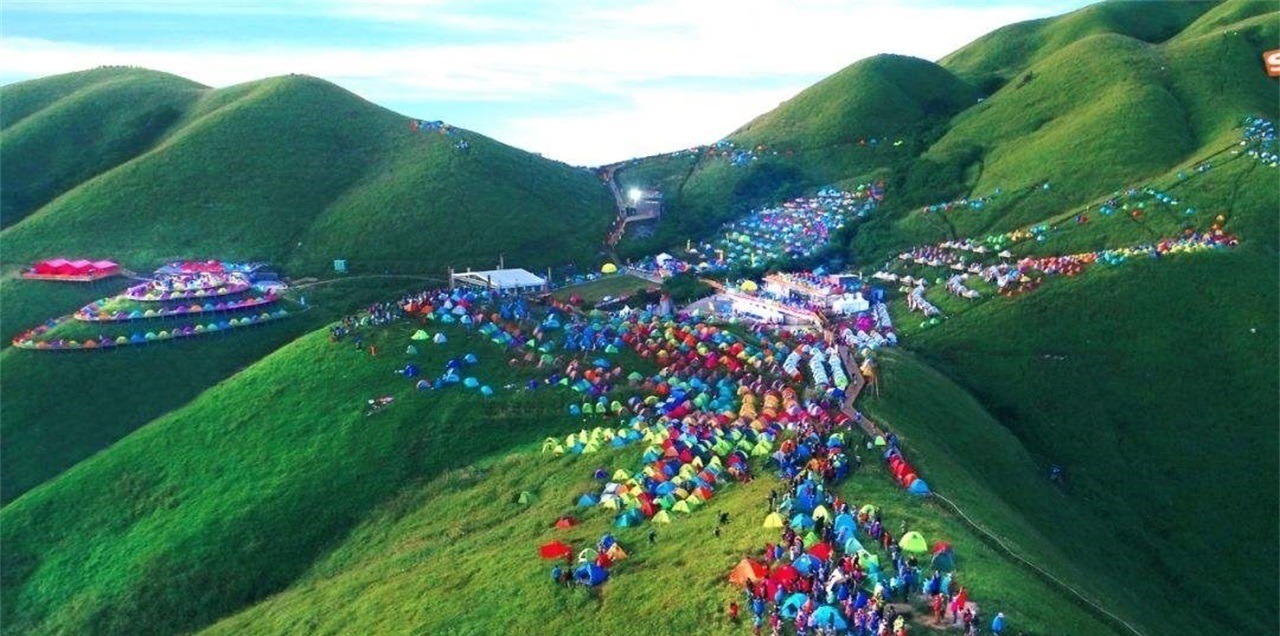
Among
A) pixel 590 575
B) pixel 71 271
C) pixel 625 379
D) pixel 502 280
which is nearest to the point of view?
pixel 590 575

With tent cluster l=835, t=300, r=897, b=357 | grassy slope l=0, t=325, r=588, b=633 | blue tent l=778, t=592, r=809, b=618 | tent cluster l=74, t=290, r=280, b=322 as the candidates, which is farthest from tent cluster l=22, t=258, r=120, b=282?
blue tent l=778, t=592, r=809, b=618

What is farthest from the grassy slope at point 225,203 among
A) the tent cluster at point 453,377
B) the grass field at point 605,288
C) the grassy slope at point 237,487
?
the tent cluster at point 453,377

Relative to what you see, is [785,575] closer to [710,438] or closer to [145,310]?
[710,438]

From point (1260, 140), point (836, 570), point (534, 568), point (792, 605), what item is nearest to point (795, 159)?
point (1260, 140)

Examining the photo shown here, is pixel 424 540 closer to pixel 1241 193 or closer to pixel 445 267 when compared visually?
pixel 445 267

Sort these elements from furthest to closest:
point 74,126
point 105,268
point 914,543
→ point 74,126 < point 105,268 < point 914,543

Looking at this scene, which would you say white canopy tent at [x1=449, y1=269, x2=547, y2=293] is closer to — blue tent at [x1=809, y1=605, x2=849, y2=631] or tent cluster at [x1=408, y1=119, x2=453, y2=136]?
tent cluster at [x1=408, y1=119, x2=453, y2=136]
